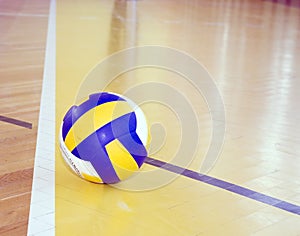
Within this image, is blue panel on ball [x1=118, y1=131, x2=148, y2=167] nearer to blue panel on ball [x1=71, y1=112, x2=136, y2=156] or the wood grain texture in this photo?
blue panel on ball [x1=71, y1=112, x2=136, y2=156]

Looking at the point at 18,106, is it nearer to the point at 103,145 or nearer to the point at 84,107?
the point at 84,107

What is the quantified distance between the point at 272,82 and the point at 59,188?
312cm

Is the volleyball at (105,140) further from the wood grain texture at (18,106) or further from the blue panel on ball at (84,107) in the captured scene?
the wood grain texture at (18,106)

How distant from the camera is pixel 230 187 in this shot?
285cm

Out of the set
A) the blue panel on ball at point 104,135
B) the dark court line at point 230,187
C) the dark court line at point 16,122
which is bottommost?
the dark court line at point 230,187

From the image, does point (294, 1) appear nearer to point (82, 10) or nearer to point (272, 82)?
point (82, 10)

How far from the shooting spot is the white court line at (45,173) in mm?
2359

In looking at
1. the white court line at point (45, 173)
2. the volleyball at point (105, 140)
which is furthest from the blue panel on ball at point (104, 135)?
the white court line at point (45, 173)

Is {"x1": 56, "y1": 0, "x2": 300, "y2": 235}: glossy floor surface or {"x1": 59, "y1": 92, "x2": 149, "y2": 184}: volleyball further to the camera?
{"x1": 59, "y1": 92, "x2": 149, "y2": 184}: volleyball

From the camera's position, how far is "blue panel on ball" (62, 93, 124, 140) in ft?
9.05

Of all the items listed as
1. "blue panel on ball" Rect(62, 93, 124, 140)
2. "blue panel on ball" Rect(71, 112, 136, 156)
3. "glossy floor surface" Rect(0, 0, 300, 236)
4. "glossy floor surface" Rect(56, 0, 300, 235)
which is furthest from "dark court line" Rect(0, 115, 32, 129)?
"blue panel on ball" Rect(71, 112, 136, 156)

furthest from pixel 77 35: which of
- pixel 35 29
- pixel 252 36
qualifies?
pixel 252 36

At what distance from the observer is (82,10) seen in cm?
1003

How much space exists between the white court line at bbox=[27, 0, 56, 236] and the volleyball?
173 mm
